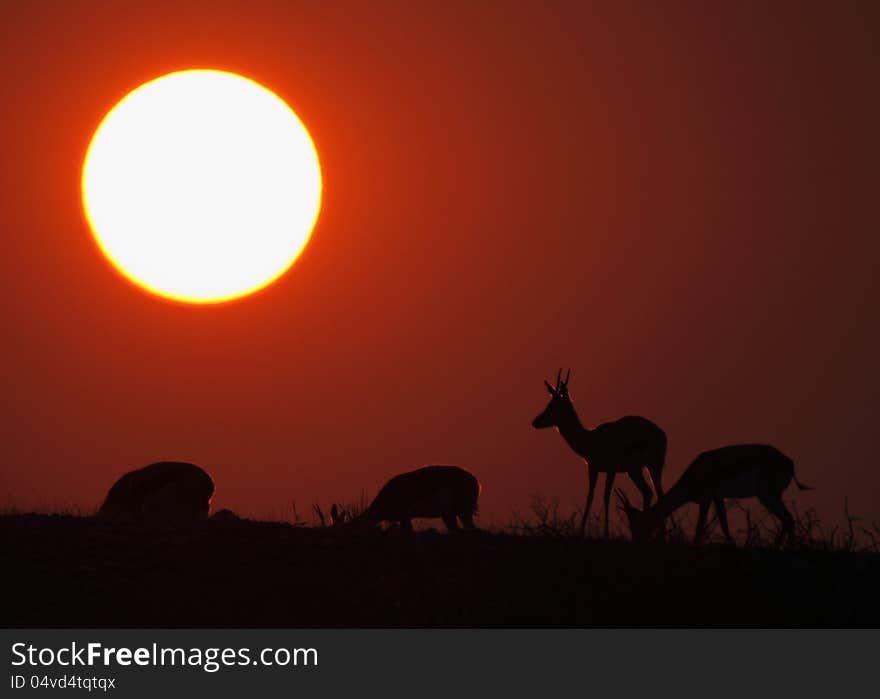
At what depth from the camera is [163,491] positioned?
74.3ft

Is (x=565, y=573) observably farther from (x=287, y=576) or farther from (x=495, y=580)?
(x=287, y=576)

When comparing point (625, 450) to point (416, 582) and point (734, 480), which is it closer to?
point (734, 480)

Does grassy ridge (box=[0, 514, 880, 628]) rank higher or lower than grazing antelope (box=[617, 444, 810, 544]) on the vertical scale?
lower

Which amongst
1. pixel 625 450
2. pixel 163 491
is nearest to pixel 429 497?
pixel 163 491

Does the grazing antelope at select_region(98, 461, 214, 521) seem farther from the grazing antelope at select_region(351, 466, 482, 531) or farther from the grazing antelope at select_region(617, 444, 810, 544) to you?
the grazing antelope at select_region(617, 444, 810, 544)

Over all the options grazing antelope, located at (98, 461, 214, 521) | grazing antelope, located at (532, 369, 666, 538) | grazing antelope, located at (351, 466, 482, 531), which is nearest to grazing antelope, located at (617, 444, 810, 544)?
grazing antelope, located at (351, 466, 482, 531)

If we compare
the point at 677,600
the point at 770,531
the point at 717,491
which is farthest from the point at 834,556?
the point at 717,491

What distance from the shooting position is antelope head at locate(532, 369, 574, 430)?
27.3 m

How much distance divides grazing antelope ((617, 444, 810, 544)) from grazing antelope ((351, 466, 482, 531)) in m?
2.60

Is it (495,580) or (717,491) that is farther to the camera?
(717,491)

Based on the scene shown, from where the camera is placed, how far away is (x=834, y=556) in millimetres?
16188

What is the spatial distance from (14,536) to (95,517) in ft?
4.93
